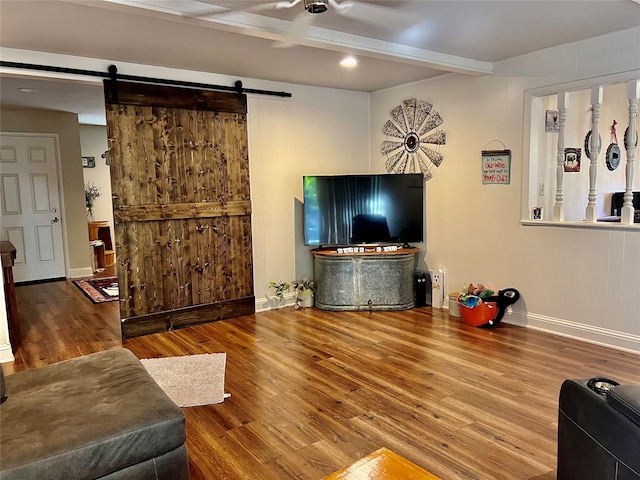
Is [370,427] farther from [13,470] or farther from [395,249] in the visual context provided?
[395,249]

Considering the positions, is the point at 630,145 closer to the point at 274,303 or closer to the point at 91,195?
the point at 274,303

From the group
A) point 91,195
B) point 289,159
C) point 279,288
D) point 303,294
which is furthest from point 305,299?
point 91,195

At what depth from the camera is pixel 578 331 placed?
12.8 feet

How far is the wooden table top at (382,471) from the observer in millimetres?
1489

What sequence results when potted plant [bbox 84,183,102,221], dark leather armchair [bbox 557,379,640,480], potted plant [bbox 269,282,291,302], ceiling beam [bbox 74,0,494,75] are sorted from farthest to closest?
potted plant [bbox 84,183,102,221] → potted plant [bbox 269,282,291,302] → ceiling beam [bbox 74,0,494,75] → dark leather armchair [bbox 557,379,640,480]

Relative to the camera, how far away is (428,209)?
512 centimetres

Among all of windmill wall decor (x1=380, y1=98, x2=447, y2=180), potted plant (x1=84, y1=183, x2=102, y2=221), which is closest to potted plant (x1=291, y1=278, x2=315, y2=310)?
windmill wall decor (x1=380, y1=98, x2=447, y2=180)

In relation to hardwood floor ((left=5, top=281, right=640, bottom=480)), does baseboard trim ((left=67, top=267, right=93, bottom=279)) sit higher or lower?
higher

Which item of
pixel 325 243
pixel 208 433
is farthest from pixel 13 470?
pixel 325 243

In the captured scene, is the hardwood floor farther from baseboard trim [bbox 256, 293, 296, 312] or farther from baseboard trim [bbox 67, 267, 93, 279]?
baseboard trim [bbox 67, 267, 93, 279]

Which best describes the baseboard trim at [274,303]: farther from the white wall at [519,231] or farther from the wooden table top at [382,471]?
the wooden table top at [382,471]

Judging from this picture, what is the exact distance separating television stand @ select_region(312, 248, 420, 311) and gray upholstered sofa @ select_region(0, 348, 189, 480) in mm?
2923

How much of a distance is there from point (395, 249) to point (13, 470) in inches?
158

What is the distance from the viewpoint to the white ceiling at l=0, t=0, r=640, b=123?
9.20 ft
